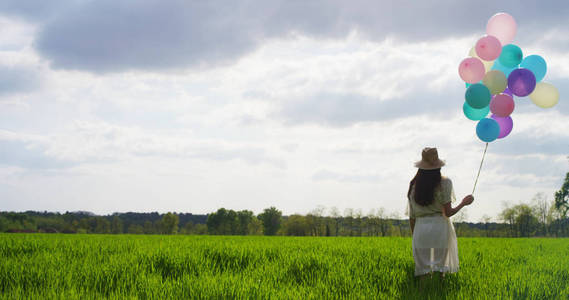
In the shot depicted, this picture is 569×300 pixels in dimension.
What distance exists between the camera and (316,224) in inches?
3415

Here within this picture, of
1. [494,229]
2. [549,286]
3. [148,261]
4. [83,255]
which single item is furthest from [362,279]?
[494,229]

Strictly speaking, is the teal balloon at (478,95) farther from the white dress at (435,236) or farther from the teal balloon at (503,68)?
the white dress at (435,236)

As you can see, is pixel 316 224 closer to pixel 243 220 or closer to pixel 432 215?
pixel 243 220

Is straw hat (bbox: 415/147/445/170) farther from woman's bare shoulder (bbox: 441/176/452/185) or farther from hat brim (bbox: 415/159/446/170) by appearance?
woman's bare shoulder (bbox: 441/176/452/185)

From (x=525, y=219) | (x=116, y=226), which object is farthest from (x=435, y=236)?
(x=116, y=226)

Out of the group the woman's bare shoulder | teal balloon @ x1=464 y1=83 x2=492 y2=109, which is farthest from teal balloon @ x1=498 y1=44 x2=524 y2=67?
the woman's bare shoulder

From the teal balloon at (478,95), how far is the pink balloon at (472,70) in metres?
0.23

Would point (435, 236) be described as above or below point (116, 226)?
above

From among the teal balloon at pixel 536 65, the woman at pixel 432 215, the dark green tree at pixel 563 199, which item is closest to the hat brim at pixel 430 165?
the woman at pixel 432 215

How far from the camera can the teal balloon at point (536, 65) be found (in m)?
6.99

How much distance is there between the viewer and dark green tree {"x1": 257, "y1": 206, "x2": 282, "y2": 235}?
96625mm

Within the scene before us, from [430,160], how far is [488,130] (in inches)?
73.4

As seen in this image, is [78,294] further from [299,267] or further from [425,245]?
[425,245]

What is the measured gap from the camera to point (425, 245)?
5918mm
